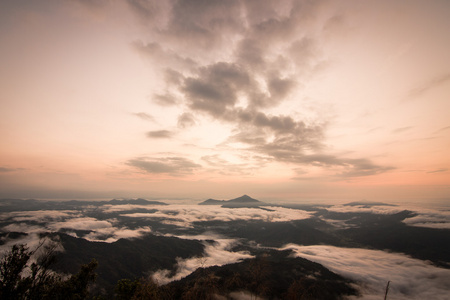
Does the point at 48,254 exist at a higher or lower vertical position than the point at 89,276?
higher

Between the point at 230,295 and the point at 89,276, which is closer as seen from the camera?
the point at 89,276

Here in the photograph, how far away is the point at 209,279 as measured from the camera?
38.0 metres

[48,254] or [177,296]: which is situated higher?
[48,254]

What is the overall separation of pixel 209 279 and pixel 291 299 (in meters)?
16.0

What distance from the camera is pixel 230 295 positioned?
199 meters

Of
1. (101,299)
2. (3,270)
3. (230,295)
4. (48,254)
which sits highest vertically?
(48,254)

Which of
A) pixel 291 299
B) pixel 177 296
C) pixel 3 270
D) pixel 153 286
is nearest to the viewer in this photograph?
pixel 3 270

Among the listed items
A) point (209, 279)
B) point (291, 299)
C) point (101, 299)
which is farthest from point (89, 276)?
point (291, 299)

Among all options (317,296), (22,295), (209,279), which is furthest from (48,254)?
(317,296)

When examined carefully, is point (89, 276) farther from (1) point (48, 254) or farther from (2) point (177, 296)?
(2) point (177, 296)

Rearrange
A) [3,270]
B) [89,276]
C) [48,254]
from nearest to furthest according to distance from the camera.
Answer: [48,254] → [3,270] → [89,276]

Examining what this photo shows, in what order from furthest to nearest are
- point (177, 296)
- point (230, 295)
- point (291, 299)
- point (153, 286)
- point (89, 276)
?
point (230, 295), point (177, 296), point (89, 276), point (153, 286), point (291, 299)

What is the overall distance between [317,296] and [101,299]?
227m

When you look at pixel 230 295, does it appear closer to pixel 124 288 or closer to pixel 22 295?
pixel 124 288
